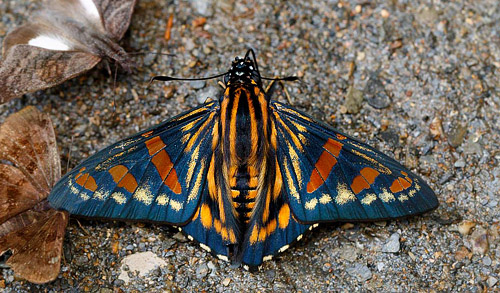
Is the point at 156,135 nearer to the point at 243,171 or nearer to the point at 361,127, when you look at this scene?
the point at 243,171

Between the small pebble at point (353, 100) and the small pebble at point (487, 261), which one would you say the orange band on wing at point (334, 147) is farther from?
the small pebble at point (487, 261)

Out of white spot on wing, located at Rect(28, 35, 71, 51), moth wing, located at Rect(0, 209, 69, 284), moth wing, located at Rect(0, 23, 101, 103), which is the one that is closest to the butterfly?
moth wing, located at Rect(0, 209, 69, 284)

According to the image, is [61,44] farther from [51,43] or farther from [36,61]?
[36,61]

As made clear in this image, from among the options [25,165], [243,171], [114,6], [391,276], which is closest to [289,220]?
[243,171]

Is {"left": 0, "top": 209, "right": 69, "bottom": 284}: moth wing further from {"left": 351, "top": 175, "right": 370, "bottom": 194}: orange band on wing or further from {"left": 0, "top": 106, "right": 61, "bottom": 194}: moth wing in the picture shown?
{"left": 351, "top": 175, "right": 370, "bottom": 194}: orange band on wing

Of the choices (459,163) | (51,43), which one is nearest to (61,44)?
(51,43)
